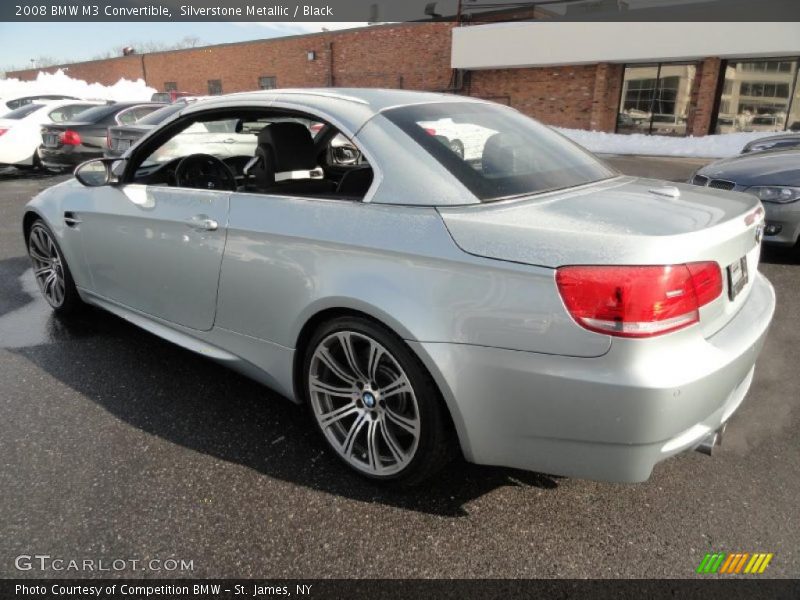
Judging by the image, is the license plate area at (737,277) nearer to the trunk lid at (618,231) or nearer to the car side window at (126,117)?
the trunk lid at (618,231)

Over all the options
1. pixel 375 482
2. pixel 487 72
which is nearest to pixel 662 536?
pixel 375 482

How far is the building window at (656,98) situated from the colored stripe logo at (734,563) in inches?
767

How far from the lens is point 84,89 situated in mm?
41094

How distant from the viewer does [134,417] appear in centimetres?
300

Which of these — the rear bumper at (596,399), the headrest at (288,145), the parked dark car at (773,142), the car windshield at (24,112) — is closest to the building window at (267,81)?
the car windshield at (24,112)

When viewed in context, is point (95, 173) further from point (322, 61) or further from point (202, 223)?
point (322, 61)

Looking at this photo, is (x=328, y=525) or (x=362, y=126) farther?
(x=362, y=126)

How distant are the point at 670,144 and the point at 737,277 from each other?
17615mm

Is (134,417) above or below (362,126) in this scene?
below

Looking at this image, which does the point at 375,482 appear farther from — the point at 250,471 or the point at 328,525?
the point at 250,471

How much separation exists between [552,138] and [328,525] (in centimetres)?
214

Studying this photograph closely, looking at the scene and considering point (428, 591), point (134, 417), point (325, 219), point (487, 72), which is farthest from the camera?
point (487, 72)

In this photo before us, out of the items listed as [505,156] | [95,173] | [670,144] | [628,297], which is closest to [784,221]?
Result: [505,156]

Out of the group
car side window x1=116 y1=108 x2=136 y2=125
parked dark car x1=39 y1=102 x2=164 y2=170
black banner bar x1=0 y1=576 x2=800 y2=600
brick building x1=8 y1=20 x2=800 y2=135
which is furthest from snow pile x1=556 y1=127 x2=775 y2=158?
black banner bar x1=0 y1=576 x2=800 y2=600
